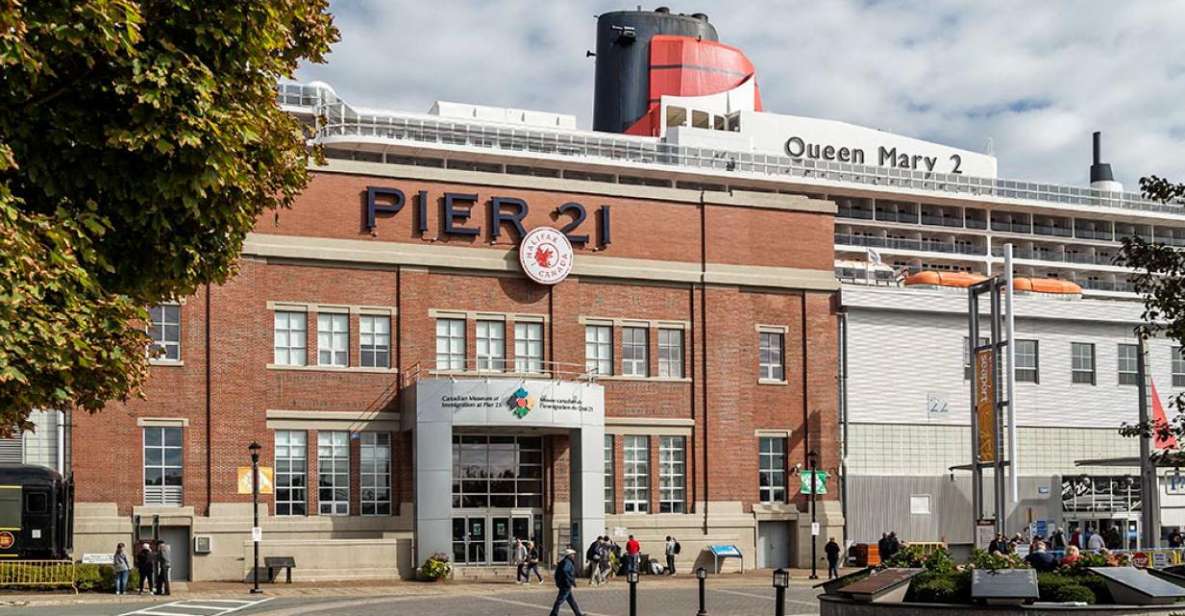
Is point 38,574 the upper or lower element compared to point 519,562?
upper

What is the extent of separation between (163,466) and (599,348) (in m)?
14.6

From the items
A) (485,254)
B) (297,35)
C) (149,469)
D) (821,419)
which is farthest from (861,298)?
(297,35)

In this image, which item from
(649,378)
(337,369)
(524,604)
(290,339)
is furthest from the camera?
(649,378)

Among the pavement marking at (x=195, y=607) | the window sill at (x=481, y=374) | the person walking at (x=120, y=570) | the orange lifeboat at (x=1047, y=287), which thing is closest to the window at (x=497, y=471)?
the window sill at (x=481, y=374)

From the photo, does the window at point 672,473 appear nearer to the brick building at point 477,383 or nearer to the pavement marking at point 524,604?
the brick building at point 477,383

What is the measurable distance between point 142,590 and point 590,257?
18.4m

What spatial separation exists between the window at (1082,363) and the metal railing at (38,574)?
1533 inches

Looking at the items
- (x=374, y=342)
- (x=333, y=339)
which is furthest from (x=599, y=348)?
(x=333, y=339)

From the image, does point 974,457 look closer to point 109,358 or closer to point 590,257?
point 590,257

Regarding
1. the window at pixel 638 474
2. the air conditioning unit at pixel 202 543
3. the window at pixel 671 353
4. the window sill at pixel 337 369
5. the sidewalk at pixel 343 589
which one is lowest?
the sidewalk at pixel 343 589

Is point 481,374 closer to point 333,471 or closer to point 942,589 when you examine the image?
point 333,471

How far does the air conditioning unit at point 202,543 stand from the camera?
47.6m

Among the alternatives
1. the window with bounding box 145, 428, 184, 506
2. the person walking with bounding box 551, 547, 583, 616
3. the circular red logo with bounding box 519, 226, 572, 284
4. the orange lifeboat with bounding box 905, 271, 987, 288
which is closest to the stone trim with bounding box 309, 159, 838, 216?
the circular red logo with bounding box 519, 226, 572, 284

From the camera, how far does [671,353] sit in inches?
2144
